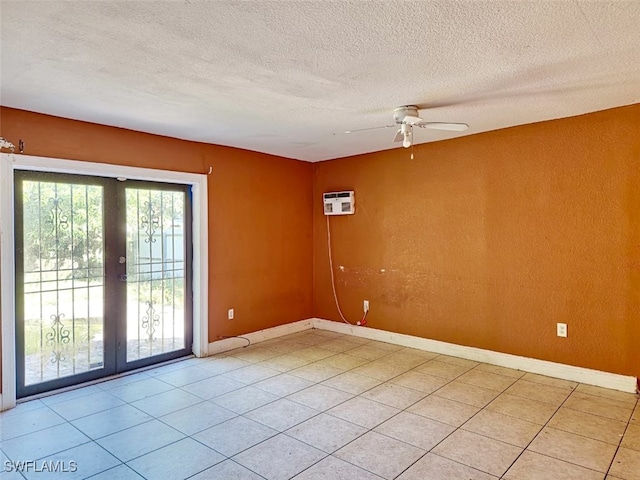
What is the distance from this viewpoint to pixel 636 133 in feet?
11.1

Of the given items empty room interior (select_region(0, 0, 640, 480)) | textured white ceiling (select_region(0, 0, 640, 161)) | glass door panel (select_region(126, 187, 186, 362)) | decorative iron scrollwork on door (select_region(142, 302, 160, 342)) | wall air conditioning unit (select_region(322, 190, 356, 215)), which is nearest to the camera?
textured white ceiling (select_region(0, 0, 640, 161))

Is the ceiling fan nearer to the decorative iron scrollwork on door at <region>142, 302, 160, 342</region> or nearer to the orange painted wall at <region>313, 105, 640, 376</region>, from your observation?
the orange painted wall at <region>313, 105, 640, 376</region>

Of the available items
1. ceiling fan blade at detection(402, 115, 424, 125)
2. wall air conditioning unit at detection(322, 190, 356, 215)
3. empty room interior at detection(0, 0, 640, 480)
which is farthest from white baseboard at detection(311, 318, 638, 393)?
ceiling fan blade at detection(402, 115, 424, 125)

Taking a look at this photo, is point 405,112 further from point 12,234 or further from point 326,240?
point 12,234

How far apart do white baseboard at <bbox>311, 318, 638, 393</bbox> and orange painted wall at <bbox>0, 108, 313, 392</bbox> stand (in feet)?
3.35

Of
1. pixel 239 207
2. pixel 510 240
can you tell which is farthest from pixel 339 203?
pixel 510 240

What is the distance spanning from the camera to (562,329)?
148 inches

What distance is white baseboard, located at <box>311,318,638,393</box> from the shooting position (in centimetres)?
351

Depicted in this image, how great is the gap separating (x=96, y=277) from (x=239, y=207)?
1.73 meters

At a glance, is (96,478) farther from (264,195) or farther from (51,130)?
(264,195)

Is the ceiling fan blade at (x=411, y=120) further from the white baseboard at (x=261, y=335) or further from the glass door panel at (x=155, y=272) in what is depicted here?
the white baseboard at (x=261, y=335)

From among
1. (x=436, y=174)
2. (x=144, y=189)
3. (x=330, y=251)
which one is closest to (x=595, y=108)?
(x=436, y=174)

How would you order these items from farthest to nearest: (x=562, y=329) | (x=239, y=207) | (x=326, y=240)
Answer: (x=326, y=240) → (x=239, y=207) → (x=562, y=329)

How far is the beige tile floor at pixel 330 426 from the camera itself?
7.94ft
